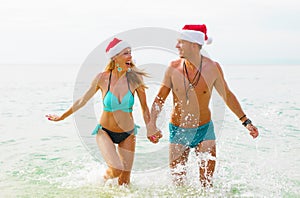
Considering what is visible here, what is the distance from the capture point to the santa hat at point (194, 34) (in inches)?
180

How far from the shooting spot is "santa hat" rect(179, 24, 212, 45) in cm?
457

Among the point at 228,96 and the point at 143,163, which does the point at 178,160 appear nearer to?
the point at 228,96

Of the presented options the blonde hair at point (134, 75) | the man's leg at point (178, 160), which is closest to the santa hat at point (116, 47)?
the blonde hair at point (134, 75)

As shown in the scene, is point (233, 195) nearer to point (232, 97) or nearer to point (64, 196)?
point (232, 97)

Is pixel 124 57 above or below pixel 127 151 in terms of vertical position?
above

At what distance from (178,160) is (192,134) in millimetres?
406

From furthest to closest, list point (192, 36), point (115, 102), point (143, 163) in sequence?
1. point (143, 163)
2. point (115, 102)
3. point (192, 36)

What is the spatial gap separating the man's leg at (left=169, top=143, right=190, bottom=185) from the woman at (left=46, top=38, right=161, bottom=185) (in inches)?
19.7

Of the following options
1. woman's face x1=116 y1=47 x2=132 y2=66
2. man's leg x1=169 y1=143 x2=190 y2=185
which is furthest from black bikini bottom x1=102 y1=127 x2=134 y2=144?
woman's face x1=116 y1=47 x2=132 y2=66

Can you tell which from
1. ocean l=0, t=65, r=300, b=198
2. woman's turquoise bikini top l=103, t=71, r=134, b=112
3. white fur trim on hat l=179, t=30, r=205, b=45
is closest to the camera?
white fur trim on hat l=179, t=30, r=205, b=45

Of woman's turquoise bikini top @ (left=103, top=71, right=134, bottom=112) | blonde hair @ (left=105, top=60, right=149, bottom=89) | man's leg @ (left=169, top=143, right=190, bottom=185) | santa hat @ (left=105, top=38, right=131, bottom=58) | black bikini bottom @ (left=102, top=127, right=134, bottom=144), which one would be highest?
santa hat @ (left=105, top=38, right=131, bottom=58)

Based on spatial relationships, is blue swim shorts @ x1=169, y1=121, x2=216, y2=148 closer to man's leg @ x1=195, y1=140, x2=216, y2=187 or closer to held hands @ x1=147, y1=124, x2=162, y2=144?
man's leg @ x1=195, y1=140, x2=216, y2=187

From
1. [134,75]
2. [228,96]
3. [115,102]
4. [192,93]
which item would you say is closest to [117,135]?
[115,102]

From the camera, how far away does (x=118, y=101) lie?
15.5 ft
